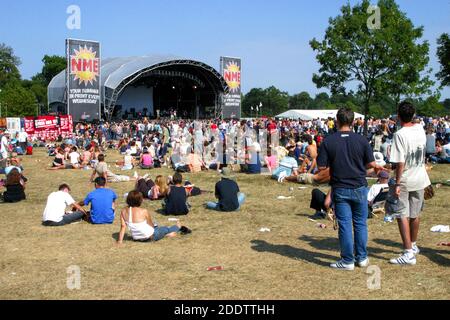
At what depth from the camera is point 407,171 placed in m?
5.95

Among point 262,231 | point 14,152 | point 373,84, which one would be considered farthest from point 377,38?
point 262,231

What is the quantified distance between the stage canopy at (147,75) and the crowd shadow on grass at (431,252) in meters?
40.3

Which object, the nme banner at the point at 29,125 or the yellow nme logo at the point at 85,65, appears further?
the yellow nme logo at the point at 85,65

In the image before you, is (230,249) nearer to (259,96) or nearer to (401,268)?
(401,268)

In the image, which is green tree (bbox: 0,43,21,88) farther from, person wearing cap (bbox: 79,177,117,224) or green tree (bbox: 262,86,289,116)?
person wearing cap (bbox: 79,177,117,224)

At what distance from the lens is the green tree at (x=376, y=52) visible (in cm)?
2795

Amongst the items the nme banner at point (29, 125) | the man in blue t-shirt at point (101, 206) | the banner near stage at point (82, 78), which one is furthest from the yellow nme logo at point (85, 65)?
Answer: the man in blue t-shirt at point (101, 206)

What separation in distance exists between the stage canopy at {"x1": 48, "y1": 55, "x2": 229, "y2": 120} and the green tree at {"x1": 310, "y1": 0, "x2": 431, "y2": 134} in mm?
21323

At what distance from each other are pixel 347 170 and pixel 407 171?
81cm

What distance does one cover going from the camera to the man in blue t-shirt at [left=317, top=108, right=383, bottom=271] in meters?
5.70

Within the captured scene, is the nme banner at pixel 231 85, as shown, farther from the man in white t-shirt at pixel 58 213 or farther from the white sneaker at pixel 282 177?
the man in white t-shirt at pixel 58 213

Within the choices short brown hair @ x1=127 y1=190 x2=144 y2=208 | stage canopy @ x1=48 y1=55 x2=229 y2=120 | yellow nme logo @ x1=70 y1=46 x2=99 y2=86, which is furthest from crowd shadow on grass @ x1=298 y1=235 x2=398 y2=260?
stage canopy @ x1=48 y1=55 x2=229 y2=120

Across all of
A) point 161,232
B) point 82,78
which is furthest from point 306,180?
point 82,78

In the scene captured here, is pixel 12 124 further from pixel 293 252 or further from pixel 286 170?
pixel 293 252
